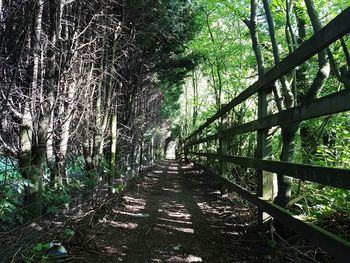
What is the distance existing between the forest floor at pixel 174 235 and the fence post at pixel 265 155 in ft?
0.64

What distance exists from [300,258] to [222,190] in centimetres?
353

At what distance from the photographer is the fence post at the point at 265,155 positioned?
3260 millimetres

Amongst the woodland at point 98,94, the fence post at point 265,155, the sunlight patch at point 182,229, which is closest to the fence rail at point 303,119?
the fence post at point 265,155

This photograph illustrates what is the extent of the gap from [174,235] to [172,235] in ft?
0.08

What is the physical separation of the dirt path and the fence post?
233 mm

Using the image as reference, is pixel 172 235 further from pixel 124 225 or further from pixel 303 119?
pixel 303 119

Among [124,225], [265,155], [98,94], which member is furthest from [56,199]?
[265,155]

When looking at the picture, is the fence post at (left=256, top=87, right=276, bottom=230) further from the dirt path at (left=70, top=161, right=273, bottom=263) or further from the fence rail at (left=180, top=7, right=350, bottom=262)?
the dirt path at (left=70, top=161, right=273, bottom=263)

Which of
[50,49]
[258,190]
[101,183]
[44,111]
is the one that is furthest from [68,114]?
[258,190]

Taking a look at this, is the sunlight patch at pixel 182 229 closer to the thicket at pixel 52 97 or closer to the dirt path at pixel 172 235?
the dirt path at pixel 172 235

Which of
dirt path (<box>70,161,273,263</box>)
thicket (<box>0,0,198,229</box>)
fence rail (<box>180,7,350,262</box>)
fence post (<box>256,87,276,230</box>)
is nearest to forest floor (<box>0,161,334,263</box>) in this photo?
dirt path (<box>70,161,273,263</box>)

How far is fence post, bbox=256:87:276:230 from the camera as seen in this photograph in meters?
3.26

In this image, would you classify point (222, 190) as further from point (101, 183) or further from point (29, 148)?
point (29, 148)

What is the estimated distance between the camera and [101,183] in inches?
213
